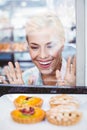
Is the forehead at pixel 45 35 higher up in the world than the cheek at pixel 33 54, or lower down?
higher up

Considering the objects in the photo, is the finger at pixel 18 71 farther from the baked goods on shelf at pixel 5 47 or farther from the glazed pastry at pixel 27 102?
the glazed pastry at pixel 27 102

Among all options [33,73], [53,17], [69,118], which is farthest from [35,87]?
[69,118]

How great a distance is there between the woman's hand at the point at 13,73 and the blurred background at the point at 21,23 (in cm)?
3

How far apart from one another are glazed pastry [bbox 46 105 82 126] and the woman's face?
0.52m

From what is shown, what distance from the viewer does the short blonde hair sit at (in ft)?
4.63

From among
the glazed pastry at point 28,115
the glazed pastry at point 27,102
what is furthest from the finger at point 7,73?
the glazed pastry at point 28,115

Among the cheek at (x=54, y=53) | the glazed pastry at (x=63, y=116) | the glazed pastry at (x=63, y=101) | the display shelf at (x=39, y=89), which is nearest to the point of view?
the glazed pastry at (x=63, y=116)

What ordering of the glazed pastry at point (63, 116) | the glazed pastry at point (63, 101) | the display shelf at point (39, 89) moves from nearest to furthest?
the glazed pastry at point (63, 116) < the glazed pastry at point (63, 101) < the display shelf at point (39, 89)

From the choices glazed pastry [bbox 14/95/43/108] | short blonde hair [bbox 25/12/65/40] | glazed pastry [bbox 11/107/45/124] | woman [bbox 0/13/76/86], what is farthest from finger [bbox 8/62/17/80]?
glazed pastry [bbox 11/107/45/124]

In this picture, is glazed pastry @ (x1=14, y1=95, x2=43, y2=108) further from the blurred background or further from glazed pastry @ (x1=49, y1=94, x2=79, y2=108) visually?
the blurred background

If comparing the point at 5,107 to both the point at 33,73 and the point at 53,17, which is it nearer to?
the point at 33,73

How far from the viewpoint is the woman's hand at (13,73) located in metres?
1.48

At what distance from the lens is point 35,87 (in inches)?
55.7

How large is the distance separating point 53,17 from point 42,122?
0.69 metres
